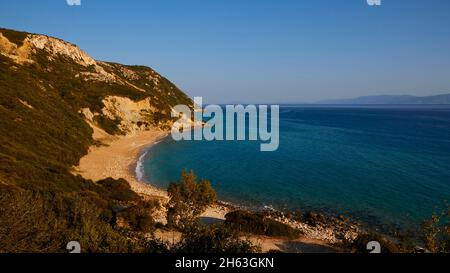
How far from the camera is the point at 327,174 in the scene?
45.8 m

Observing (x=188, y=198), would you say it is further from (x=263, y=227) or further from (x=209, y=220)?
(x=263, y=227)

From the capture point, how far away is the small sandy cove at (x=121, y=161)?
35938mm

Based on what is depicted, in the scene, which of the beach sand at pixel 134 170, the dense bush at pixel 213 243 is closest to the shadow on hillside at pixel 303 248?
the beach sand at pixel 134 170

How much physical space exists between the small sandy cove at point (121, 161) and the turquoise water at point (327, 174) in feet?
8.94

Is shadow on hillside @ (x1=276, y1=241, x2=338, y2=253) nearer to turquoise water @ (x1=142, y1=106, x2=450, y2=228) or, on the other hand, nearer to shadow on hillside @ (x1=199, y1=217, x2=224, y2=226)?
shadow on hillside @ (x1=199, y1=217, x2=224, y2=226)

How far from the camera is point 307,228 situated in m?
27.7

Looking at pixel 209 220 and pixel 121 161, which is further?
pixel 121 161

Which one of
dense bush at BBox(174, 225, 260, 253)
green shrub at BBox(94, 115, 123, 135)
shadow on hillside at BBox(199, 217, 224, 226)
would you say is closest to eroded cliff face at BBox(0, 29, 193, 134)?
green shrub at BBox(94, 115, 123, 135)

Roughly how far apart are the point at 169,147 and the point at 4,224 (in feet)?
182

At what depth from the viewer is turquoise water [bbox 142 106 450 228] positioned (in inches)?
1319

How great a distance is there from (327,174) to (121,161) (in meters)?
31.3

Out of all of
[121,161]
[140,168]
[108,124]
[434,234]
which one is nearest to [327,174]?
[140,168]

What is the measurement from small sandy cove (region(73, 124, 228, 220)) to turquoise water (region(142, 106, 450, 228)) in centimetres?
272
